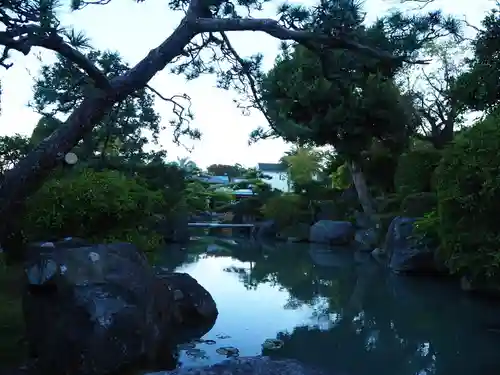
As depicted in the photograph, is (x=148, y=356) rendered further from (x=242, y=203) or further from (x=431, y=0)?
(x=242, y=203)

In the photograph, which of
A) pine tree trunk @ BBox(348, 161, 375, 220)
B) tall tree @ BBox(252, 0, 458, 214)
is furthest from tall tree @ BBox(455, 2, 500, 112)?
pine tree trunk @ BBox(348, 161, 375, 220)

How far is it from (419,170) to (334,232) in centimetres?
403

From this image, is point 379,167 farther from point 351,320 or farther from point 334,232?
point 351,320

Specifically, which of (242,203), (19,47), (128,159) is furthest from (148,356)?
(242,203)

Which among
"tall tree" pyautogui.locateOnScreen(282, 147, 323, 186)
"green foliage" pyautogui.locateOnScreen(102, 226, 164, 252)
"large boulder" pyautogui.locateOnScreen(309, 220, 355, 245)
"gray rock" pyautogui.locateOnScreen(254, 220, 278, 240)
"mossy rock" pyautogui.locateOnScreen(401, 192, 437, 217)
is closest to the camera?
"green foliage" pyautogui.locateOnScreen(102, 226, 164, 252)

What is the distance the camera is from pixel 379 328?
471 cm

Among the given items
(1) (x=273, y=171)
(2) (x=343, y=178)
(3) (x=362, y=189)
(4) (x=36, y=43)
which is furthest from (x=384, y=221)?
(1) (x=273, y=171)

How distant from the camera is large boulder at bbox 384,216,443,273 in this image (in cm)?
790

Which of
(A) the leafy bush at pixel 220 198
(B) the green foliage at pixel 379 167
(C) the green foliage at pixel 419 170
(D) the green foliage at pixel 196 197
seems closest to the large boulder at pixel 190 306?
(C) the green foliage at pixel 419 170

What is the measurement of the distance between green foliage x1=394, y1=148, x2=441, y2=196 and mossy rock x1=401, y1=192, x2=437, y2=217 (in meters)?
1.16

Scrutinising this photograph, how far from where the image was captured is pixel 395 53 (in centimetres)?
305

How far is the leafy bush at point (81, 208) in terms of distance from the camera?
462 cm

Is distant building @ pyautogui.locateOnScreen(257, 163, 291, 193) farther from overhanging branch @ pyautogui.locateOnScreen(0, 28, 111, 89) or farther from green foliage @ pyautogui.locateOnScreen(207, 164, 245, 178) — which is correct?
overhanging branch @ pyautogui.locateOnScreen(0, 28, 111, 89)

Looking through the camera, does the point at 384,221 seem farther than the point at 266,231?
No
